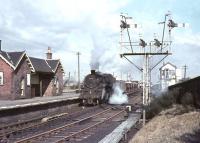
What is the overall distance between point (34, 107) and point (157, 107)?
8665 millimetres

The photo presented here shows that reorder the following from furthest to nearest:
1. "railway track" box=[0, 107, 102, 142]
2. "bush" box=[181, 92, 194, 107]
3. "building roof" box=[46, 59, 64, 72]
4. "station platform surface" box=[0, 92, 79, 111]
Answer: "building roof" box=[46, 59, 64, 72] → "station platform surface" box=[0, 92, 79, 111] → "bush" box=[181, 92, 194, 107] → "railway track" box=[0, 107, 102, 142]

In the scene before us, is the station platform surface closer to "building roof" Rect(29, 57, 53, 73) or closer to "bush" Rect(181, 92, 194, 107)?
"building roof" Rect(29, 57, 53, 73)

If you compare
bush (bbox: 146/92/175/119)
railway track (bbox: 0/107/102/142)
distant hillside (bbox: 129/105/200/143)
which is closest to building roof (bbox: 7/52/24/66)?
railway track (bbox: 0/107/102/142)

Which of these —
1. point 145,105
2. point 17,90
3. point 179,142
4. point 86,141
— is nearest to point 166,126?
point 86,141

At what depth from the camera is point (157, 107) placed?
29281 millimetres

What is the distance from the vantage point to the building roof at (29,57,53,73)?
51.5m

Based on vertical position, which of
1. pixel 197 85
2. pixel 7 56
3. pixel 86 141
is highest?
pixel 7 56

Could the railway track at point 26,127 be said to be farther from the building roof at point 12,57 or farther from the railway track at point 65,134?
the building roof at point 12,57

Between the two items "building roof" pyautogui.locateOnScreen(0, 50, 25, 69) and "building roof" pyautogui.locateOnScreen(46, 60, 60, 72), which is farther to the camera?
"building roof" pyautogui.locateOnScreen(46, 60, 60, 72)

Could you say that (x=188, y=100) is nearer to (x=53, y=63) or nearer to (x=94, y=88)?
(x=94, y=88)

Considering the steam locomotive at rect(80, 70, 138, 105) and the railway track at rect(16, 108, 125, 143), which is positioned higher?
the steam locomotive at rect(80, 70, 138, 105)

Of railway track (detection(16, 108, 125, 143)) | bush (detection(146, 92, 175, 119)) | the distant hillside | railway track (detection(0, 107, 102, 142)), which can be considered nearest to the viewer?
the distant hillside

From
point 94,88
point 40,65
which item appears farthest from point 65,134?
point 40,65

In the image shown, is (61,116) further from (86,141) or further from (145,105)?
(86,141)
